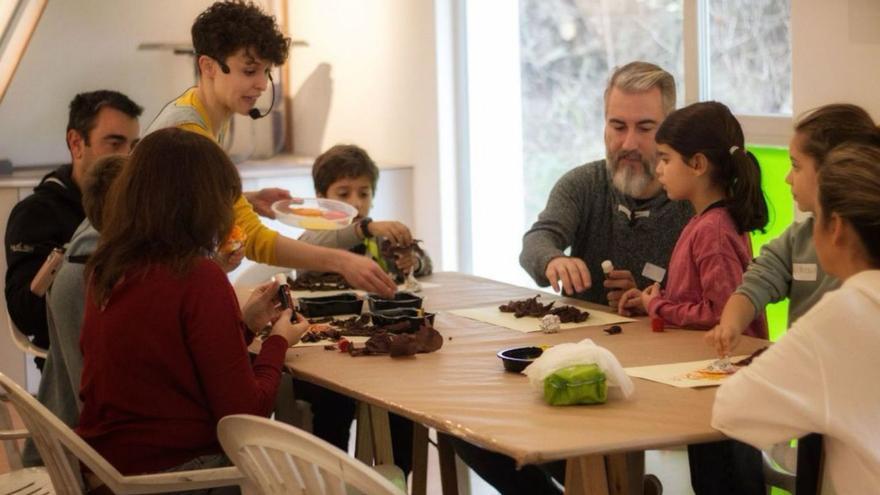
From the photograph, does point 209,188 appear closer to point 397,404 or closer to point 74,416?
point 397,404

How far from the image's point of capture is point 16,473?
2791 mm

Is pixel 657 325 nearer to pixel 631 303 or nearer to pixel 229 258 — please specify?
pixel 631 303

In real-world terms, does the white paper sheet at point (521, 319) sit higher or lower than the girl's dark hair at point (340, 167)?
lower

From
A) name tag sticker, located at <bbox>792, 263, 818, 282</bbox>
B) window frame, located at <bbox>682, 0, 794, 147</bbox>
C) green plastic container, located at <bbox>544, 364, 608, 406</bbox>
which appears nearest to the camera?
green plastic container, located at <bbox>544, 364, 608, 406</bbox>

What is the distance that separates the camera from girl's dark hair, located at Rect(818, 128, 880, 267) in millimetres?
1920

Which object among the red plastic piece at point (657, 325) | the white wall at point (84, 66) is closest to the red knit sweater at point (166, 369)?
the red plastic piece at point (657, 325)

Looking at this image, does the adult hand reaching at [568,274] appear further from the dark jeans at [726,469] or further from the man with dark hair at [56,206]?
the man with dark hair at [56,206]

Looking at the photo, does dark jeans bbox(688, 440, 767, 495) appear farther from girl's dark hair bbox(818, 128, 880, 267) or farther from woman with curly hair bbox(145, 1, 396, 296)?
woman with curly hair bbox(145, 1, 396, 296)

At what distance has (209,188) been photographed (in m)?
2.38

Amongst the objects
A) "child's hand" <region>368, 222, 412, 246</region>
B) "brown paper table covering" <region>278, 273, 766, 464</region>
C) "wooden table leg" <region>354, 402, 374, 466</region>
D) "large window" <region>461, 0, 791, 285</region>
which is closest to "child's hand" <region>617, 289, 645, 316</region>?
"brown paper table covering" <region>278, 273, 766, 464</region>

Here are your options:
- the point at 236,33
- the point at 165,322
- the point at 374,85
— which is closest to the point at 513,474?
the point at 165,322

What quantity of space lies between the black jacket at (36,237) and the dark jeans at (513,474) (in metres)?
1.38

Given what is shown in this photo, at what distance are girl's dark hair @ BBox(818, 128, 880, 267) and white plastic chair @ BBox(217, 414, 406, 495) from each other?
83 cm

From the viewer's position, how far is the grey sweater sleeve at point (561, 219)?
3.46m
